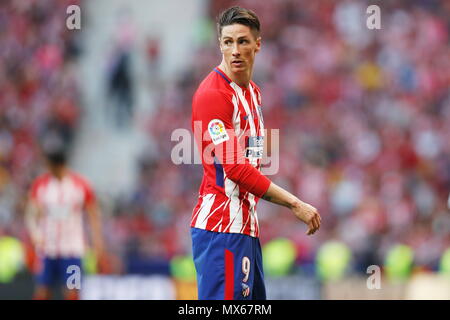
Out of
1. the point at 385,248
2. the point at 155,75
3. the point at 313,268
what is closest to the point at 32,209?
the point at 313,268

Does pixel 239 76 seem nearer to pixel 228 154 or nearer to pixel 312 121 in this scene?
pixel 228 154

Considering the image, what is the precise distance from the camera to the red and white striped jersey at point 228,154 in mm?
5812

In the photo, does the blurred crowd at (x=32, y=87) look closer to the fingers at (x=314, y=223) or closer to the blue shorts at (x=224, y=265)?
the blue shorts at (x=224, y=265)

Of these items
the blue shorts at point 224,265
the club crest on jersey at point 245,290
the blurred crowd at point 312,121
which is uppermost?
the blurred crowd at point 312,121

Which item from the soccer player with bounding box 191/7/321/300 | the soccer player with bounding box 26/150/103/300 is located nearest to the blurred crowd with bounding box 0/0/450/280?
the soccer player with bounding box 26/150/103/300

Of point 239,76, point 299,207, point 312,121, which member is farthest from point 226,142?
point 312,121

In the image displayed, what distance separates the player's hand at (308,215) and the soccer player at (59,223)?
5558 millimetres

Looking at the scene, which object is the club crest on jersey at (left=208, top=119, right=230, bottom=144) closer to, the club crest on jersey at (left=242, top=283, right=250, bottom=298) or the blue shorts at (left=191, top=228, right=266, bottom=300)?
the blue shorts at (left=191, top=228, right=266, bottom=300)

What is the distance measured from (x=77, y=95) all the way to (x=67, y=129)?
32.1 inches

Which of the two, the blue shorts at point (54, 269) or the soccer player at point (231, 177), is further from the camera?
the blue shorts at point (54, 269)

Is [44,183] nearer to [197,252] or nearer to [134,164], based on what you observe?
[197,252]

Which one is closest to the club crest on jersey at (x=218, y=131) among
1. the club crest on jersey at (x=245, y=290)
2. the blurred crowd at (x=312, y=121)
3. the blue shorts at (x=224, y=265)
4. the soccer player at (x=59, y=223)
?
the blue shorts at (x=224, y=265)

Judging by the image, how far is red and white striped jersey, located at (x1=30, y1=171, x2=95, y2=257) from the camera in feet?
35.6

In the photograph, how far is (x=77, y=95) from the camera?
19.1m
